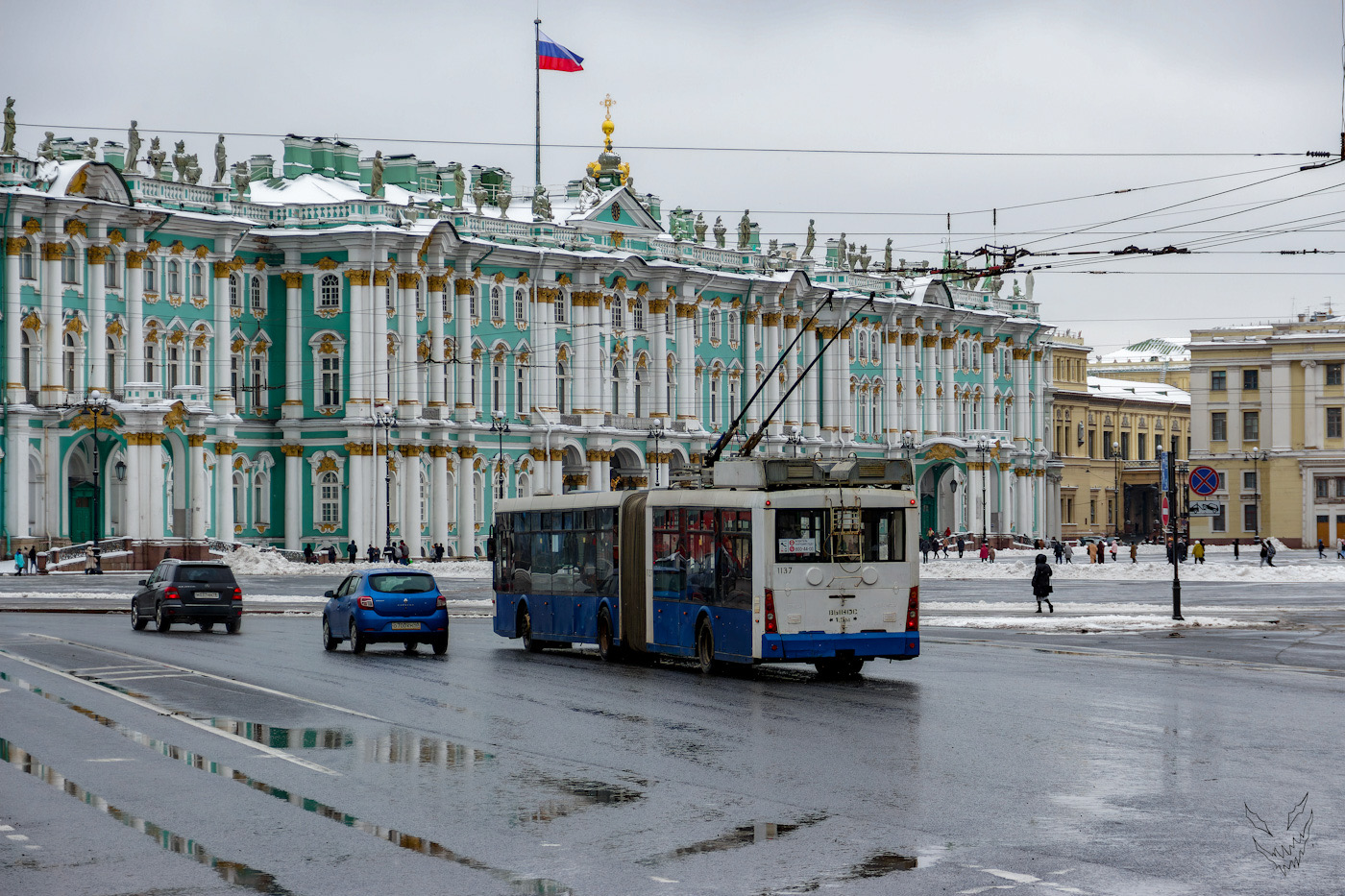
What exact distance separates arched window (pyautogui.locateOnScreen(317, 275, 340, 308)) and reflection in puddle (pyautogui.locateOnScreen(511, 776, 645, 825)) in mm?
68984

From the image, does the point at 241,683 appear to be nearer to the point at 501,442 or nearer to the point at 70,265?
the point at 70,265

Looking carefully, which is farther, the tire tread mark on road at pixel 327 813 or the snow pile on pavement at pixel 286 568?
the snow pile on pavement at pixel 286 568

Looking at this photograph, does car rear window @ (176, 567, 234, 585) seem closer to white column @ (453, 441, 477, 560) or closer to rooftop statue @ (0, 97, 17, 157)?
rooftop statue @ (0, 97, 17, 157)

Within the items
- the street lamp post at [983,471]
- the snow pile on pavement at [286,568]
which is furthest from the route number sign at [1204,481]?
the street lamp post at [983,471]

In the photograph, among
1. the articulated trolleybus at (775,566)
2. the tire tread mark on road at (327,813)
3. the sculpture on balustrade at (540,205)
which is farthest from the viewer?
the sculpture on balustrade at (540,205)

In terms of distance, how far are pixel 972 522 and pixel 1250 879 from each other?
106 metres

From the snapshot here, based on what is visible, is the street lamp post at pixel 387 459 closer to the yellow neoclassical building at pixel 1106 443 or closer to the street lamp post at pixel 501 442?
the street lamp post at pixel 501 442

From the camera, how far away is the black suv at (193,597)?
38.2 metres

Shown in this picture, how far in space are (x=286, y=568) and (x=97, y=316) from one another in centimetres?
1189

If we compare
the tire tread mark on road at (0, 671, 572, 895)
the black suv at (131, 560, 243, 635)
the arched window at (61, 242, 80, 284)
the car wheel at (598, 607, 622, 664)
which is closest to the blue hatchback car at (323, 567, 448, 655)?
the car wheel at (598, 607, 622, 664)

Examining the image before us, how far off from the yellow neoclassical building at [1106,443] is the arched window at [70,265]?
267 feet

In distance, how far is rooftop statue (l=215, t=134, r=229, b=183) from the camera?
262 feet

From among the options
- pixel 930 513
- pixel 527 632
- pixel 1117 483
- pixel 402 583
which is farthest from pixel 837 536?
pixel 1117 483

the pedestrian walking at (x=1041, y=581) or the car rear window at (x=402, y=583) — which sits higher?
the car rear window at (x=402, y=583)
